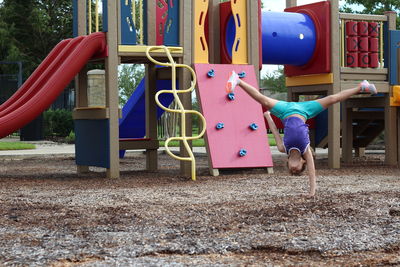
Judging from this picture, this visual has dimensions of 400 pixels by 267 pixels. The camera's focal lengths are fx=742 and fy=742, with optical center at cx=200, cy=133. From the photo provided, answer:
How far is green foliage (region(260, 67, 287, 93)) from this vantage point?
154 feet

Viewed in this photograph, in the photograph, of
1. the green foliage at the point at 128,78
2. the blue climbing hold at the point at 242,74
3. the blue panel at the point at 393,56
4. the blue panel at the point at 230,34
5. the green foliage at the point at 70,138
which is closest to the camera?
the blue climbing hold at the point at 242,74

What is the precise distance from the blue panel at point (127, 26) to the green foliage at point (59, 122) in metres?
15.3

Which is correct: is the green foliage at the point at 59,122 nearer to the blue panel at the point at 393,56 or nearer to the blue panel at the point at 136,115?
the blue panel at the point at 136,115

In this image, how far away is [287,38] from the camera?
13398 millimetres

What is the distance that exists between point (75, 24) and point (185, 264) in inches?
328

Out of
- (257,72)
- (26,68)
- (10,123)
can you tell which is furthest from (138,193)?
(26,68)

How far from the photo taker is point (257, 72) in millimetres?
12117

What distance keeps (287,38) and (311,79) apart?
36.9 inches

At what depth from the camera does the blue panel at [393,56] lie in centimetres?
1389

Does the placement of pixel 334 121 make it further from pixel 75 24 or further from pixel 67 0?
pixel 67 0

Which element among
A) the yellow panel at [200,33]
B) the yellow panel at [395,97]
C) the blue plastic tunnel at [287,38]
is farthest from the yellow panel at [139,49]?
the yellow panel at [395,97]

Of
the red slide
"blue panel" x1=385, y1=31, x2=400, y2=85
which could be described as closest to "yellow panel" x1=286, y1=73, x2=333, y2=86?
"blue panel" x1=385, y1=31, x2=400, y2=85

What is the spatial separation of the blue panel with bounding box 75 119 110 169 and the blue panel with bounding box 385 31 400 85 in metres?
5.88

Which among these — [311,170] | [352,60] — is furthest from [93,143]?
[352,60]
